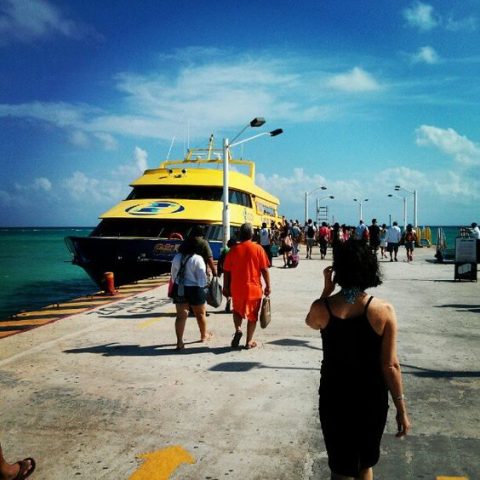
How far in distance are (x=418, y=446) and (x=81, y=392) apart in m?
3.32

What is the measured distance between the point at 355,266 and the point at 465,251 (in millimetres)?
13662

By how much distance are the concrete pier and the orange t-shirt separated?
815mm

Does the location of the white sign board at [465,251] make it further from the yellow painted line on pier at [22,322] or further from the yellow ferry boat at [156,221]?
the yellow painted line on pier at [22,322]

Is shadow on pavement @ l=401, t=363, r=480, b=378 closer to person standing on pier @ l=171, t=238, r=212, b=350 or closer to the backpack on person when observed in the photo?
person standing on pier @ l=171, t=238, r=212, b=350

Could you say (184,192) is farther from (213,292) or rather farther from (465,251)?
(213,292)

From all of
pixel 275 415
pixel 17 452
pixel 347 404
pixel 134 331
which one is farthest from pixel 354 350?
pixel 134 331

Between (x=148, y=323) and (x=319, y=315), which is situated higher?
(x=319, y=315)

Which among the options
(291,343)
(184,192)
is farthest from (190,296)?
(184,192)

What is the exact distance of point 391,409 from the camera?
4.52 meters

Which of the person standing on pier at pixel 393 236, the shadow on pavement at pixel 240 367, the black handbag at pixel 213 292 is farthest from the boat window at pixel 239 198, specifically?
the shadow on pavement at pixel 240 367

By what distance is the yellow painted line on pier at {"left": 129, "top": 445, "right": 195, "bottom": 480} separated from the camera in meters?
3.39

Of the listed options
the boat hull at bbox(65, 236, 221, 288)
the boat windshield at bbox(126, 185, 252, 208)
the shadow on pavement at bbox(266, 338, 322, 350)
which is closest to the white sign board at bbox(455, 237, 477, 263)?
the boat hull at bbox(65, 236, 221, 288)

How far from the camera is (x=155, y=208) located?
714 inches

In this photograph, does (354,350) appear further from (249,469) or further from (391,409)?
(391,409)
